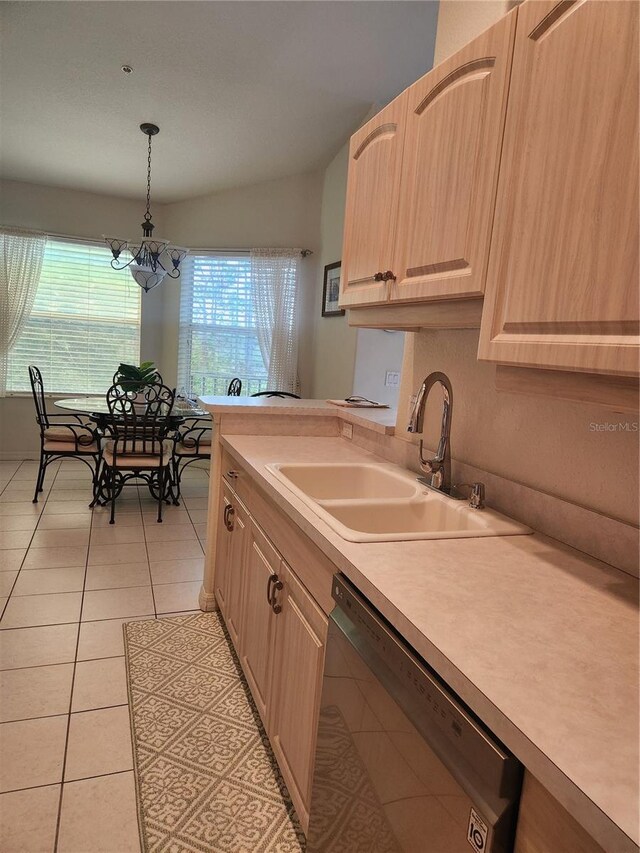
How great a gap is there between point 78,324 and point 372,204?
4733mm

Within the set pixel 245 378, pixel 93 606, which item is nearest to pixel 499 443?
pixel 93 606

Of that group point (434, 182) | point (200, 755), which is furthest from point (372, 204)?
point (200, 755)

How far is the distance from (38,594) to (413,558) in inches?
90.9

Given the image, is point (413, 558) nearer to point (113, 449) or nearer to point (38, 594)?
point (38, 594)

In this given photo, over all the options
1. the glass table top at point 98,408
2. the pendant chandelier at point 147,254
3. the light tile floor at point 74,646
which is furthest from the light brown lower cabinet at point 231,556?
the pendant chandelier at point 147,254

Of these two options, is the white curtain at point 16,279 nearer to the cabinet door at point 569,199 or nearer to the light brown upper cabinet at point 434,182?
the light brown upper cabinet at point 434,182

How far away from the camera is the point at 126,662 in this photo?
2.15 meters

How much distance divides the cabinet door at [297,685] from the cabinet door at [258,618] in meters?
0.09

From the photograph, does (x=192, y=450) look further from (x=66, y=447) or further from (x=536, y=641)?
(x=536, y=641)

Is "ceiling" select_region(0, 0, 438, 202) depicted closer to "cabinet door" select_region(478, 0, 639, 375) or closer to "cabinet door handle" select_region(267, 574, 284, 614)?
"cabinet door" select_region(478, 0, 639, 375)

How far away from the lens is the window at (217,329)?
549cm

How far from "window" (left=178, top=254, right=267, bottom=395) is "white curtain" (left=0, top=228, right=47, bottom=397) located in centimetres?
143

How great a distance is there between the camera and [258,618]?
5.65 feet

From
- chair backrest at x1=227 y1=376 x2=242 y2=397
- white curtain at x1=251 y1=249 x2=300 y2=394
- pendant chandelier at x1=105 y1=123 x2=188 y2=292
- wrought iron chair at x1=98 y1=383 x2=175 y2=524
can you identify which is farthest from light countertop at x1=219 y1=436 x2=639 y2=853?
white curtain at x1=251 y1=249 x2=300 y2=394
